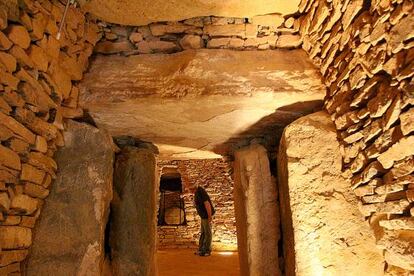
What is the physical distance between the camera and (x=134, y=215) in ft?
9.73

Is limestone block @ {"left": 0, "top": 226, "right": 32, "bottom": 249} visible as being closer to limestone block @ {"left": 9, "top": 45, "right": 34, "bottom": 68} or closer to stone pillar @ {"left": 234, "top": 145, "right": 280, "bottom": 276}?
limestone block @ {"left": 9, "top": 45, "right": 34, "bottom": 68}

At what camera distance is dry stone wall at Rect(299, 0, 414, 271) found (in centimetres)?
166

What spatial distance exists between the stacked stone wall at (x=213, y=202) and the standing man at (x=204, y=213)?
4.29 feet

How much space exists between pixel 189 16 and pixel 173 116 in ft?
3.11

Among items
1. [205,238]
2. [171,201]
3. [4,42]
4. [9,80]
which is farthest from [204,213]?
[4,42]

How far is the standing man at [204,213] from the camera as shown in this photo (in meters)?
7.17

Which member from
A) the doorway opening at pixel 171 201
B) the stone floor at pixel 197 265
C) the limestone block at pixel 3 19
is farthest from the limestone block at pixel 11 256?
the doorway opening at pixel 171 201

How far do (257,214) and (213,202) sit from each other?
6132 mm

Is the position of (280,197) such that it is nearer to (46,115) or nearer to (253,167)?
(253,167)

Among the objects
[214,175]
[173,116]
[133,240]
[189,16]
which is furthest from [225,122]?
[214,175]

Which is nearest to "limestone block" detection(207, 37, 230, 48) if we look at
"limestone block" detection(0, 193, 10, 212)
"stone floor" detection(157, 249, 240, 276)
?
"limestone block" detection(0, 193, 10, 212)

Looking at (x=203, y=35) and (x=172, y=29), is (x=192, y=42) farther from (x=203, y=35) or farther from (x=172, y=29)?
(x=172, y=29)

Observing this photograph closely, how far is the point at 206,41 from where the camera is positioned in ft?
9.73

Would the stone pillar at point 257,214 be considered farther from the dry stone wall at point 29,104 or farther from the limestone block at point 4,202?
the limestone block at point 4,202
